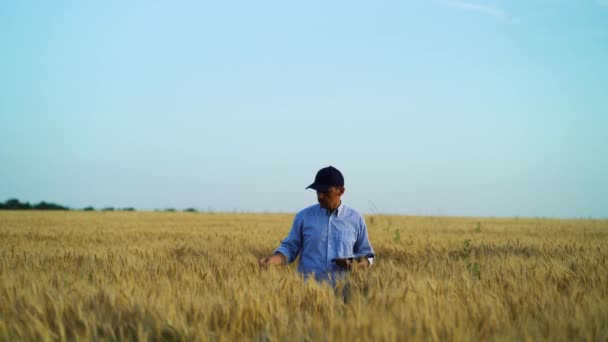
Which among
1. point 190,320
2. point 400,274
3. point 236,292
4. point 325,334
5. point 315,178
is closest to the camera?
point 325,334

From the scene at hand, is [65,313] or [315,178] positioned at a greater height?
[315,178]

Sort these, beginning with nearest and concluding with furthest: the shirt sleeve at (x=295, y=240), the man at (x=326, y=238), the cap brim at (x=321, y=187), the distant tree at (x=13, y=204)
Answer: the cap brim at (x=321, y=187)
the man at (x=326, y=238)
the shirt sleeve at (x=295, y=240)
the distant tree at (x=13, y=204)

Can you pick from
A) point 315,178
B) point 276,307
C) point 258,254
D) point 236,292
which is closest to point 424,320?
point 276,307

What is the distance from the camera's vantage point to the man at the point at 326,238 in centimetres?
454

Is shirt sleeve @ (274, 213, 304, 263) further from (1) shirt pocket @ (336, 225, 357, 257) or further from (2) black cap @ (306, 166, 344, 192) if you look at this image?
(2) black cap @ (306, 166, 344, 192)

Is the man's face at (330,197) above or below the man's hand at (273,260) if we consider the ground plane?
above

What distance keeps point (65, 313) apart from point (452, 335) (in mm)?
1922

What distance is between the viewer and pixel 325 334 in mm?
2061

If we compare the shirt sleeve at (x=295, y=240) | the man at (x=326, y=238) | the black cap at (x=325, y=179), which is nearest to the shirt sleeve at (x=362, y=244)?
the man at (x=326, y=238)

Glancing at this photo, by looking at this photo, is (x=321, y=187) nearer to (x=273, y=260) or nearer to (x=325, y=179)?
(x=325, y=179)

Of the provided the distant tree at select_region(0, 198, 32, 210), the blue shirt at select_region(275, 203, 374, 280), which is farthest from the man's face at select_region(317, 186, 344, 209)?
the distant tree at select_region(0, 198, 32, 210)

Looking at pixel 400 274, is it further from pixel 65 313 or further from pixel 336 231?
pixel 65 313

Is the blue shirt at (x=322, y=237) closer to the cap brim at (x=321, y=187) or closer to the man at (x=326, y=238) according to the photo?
the man at (x=326, y=238)

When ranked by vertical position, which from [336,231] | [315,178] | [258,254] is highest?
[315,178]
